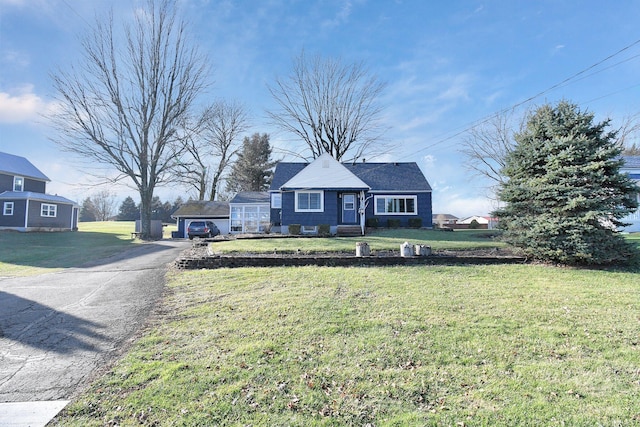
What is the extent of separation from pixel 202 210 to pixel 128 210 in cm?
4920

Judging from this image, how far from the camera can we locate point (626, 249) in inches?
374

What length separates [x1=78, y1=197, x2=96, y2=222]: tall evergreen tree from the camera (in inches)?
2825

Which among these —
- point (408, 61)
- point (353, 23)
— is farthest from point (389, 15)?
point (408, 61)

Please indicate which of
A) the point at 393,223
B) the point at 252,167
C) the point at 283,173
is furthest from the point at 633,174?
the point at 252,167

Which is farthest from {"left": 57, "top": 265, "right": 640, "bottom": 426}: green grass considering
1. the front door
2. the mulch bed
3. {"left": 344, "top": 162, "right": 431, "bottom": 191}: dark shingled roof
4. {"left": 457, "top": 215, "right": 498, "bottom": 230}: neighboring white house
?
{"left": 344, "top": 162, "right": 431, "bottom": 191}: dark shingled roof

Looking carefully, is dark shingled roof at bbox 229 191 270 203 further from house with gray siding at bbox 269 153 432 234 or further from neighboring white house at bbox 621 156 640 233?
neighboring white house at bbox 621 156 640 233

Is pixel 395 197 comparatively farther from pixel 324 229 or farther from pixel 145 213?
pixel 145 213

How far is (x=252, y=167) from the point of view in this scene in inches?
1679

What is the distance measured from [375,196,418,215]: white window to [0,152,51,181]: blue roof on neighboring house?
113ft

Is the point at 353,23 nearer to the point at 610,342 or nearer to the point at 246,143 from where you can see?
the point at 610,342

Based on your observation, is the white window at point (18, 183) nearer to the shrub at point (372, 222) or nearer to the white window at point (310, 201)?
the white window at point (310, 201)

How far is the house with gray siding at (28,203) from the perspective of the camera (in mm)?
28516

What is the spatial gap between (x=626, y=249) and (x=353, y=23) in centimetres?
1301

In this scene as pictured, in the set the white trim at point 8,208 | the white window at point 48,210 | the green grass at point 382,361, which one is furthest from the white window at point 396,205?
the white trim at point 8,208
